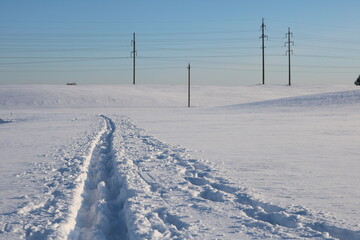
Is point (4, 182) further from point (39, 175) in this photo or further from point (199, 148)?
point (199, 148)

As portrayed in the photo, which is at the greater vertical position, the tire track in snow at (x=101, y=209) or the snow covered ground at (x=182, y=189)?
the snow covered ground at (x=182, y=189)

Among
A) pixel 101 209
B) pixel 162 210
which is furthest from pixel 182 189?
pixel 101 209

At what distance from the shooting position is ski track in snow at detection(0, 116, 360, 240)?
15.4 ft

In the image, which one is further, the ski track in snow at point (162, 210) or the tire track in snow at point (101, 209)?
the tire track in snow at point (101, 209)

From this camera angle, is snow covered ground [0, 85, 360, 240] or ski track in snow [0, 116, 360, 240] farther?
snow covered ground [0, 85, 360, 240]

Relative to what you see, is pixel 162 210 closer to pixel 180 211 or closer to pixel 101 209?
pixel 180 211

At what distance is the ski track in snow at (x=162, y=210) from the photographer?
15.4 ft

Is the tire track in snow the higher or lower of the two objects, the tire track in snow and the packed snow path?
the lower

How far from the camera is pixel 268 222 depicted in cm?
510

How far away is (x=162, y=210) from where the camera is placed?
219 inches

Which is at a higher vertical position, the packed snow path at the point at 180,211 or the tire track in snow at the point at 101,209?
the packed snow path at the point at 180,211

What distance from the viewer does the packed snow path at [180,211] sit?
4684mm

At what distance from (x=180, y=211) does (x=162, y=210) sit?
0.82ft

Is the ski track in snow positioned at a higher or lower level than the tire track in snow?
higher
